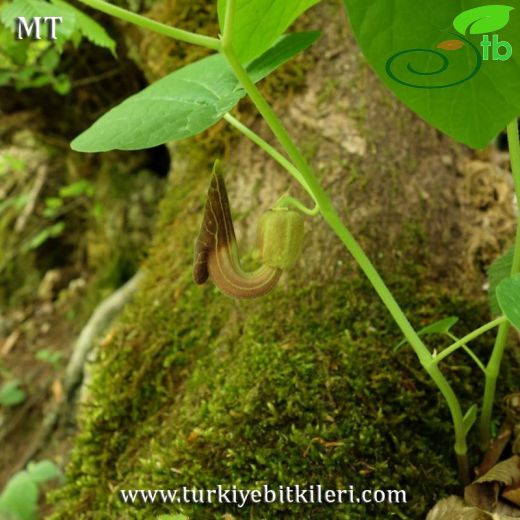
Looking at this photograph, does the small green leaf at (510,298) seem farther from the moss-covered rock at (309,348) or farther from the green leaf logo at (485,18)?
the moss-covered rock at (309,348)

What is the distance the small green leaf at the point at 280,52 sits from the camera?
34.0 inches

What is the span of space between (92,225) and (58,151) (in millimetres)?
448

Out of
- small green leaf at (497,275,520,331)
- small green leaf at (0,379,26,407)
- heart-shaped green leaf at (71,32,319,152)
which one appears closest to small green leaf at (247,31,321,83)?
heart-shaped green leaf at (71,32,319,152)

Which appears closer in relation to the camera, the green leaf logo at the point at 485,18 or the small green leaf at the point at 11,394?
the green leaf logo at the point at 485,18

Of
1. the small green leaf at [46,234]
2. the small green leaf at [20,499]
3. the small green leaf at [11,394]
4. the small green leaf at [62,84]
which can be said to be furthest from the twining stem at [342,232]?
the small green leaf at [46,234]

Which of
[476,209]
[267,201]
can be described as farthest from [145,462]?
[476,209]

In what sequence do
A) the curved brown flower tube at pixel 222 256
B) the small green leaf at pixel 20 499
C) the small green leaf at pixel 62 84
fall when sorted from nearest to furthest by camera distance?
the curved brown flower tube at pixel 222 256 → the small green leaf at pixel 20 499 → the small green leaf at pixel 62 84

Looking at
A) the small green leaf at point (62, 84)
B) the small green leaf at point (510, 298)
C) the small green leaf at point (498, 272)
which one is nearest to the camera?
the small green leaf at point (510, 298)

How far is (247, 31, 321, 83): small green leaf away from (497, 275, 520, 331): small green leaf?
455 mm

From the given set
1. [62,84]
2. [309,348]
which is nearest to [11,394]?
[62,84]

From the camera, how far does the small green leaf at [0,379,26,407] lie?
9.23 ft

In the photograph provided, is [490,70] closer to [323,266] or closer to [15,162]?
[323,266]

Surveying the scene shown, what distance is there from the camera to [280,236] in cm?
86

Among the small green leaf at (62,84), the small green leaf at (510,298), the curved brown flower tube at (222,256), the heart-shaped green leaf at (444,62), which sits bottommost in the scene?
the small green leaf at (510,298)
